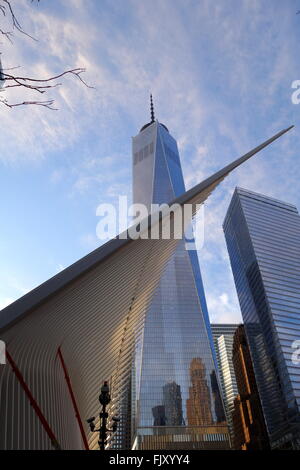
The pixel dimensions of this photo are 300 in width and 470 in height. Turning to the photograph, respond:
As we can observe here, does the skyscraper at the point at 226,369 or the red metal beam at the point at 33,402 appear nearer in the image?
the red metal beam at the point at 33,402

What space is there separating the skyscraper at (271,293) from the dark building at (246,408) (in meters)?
16.0

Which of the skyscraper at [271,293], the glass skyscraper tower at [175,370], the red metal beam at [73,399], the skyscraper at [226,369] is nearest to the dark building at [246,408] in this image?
the skyscraper at [271,293]

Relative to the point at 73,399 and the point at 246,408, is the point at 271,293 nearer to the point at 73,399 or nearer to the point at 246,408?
the point at 246,408

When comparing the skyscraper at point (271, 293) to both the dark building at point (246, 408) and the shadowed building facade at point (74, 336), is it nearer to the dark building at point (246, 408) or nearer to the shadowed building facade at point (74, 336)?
the dark building at point (246, 408)

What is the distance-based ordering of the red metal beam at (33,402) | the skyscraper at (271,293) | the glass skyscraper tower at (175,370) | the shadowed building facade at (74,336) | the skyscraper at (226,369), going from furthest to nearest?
the skyscraper at (226,369)
the skyscraper at (271,293)
the glass skyscraper tower at (175,370)
the red metal beam at (33,402)
the shadowed building facade at (74,336)

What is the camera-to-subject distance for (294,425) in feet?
277

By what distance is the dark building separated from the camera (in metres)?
115

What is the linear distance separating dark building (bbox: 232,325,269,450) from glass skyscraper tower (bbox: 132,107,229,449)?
23970 mm

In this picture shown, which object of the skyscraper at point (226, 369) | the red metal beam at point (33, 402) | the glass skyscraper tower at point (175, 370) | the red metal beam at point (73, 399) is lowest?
the red metal beam at point (33, 402)

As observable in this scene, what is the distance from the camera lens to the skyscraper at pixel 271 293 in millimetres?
89125

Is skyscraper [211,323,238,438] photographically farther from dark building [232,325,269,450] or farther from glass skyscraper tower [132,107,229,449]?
glass skyscraper tower [132,107,229,449]

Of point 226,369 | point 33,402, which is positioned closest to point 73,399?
point 33,402

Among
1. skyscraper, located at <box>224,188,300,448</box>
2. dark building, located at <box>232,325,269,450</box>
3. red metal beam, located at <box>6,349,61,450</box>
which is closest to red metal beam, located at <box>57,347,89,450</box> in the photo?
red metal beam, located at <box>6,349,61,450</box>
